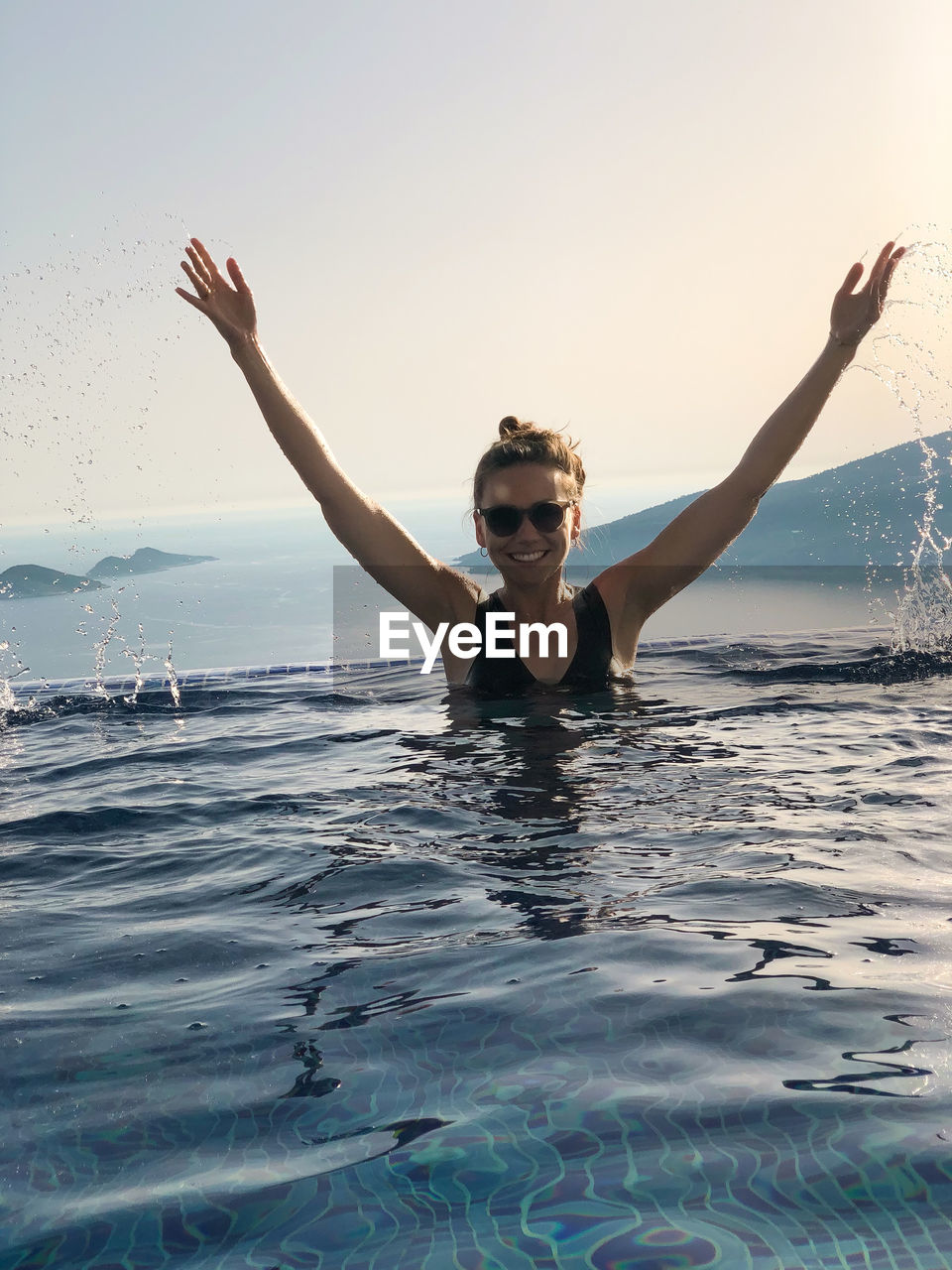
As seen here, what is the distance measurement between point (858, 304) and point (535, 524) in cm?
142

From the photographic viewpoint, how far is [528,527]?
414 centimetres

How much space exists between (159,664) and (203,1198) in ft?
17.8

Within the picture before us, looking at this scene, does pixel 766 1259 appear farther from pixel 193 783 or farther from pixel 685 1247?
pixel 193 783

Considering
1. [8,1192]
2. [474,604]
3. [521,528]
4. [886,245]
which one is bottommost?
[8,1192]

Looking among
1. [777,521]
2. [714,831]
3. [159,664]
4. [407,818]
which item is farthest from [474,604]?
[777,521]

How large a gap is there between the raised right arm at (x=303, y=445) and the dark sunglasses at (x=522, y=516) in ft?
0.97

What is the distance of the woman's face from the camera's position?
13.5 feet

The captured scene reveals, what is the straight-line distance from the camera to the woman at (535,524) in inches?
149

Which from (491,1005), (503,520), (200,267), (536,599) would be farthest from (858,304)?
(491,1005)

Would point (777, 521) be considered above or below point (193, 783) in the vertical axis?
above

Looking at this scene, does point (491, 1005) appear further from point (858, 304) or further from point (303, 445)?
point (858, 304)

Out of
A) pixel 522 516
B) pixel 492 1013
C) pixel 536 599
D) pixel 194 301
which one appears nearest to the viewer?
pixel 492 1013

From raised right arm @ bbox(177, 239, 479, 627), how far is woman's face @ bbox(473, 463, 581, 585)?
0.30m

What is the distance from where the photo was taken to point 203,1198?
1356 millimetres
